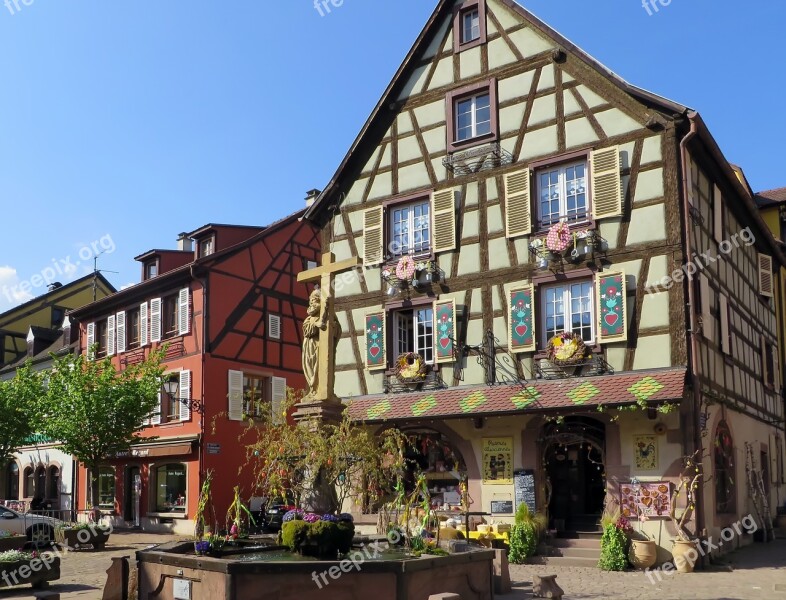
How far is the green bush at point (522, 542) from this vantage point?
1791 cm

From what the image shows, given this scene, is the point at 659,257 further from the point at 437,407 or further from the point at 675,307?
the point at 437,407

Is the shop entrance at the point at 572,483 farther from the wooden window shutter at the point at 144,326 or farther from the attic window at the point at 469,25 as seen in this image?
the wooden window shutter at the point at 144,326

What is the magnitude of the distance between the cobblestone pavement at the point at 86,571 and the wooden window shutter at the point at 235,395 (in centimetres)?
452

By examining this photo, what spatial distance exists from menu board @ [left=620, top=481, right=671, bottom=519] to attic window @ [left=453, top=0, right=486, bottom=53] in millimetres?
10950

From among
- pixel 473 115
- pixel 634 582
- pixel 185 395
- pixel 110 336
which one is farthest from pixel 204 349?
pixel 634 582

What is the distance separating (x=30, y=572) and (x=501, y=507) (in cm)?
957

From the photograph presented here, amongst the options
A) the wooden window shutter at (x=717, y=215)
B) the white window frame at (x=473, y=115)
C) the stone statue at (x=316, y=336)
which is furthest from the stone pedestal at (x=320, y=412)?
the wooden window shutter at (x=717, y=215)

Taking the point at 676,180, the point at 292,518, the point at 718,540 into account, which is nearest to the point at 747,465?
the point at 718,540

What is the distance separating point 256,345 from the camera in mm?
30562

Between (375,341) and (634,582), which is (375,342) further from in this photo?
(634,582)

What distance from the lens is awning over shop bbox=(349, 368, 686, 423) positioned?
687 inches

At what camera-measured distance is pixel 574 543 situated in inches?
733

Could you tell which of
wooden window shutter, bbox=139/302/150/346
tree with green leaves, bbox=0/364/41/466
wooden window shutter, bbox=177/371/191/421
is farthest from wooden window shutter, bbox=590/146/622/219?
tree with green leaves, bbox=0/364/41/466

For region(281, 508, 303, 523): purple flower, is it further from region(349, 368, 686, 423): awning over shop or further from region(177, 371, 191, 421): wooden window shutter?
region(177, 371, 191, 421): wooden window shutter
